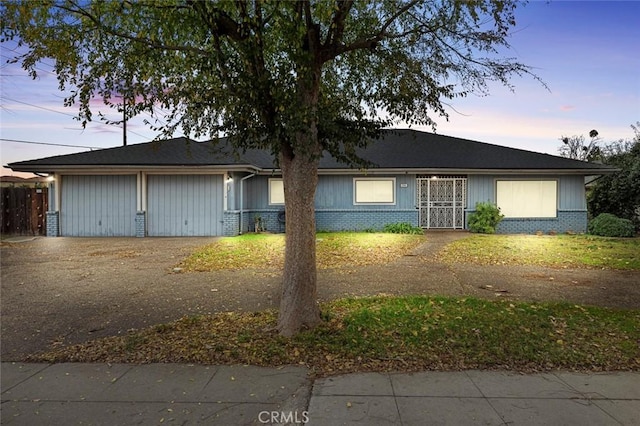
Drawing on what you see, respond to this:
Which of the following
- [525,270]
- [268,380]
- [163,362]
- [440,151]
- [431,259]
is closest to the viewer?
[268,380]

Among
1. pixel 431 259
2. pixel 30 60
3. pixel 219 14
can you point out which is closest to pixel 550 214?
pixel 431 259

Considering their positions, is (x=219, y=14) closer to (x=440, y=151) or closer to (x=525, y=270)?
(x=525, y=270)

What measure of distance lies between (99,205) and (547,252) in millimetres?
15402

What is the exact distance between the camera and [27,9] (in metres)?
4.80

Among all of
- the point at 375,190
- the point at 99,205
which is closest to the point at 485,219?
the point at 375,190

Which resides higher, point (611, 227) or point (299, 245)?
point (299, 245)

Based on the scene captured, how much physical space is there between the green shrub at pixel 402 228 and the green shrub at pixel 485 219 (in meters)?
2.13

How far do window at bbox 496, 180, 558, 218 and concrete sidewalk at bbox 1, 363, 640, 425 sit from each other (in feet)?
50.5

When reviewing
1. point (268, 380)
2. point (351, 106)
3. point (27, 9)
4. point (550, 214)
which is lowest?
point (268, 380)

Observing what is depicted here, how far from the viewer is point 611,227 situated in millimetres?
16875

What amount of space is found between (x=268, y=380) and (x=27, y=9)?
15.7 feet

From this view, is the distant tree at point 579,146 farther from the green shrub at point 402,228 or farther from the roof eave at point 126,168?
the roof eave at point 126,168

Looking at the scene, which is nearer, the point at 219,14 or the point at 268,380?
the point at 268,380

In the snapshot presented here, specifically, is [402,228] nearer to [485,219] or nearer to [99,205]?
[485,219]
